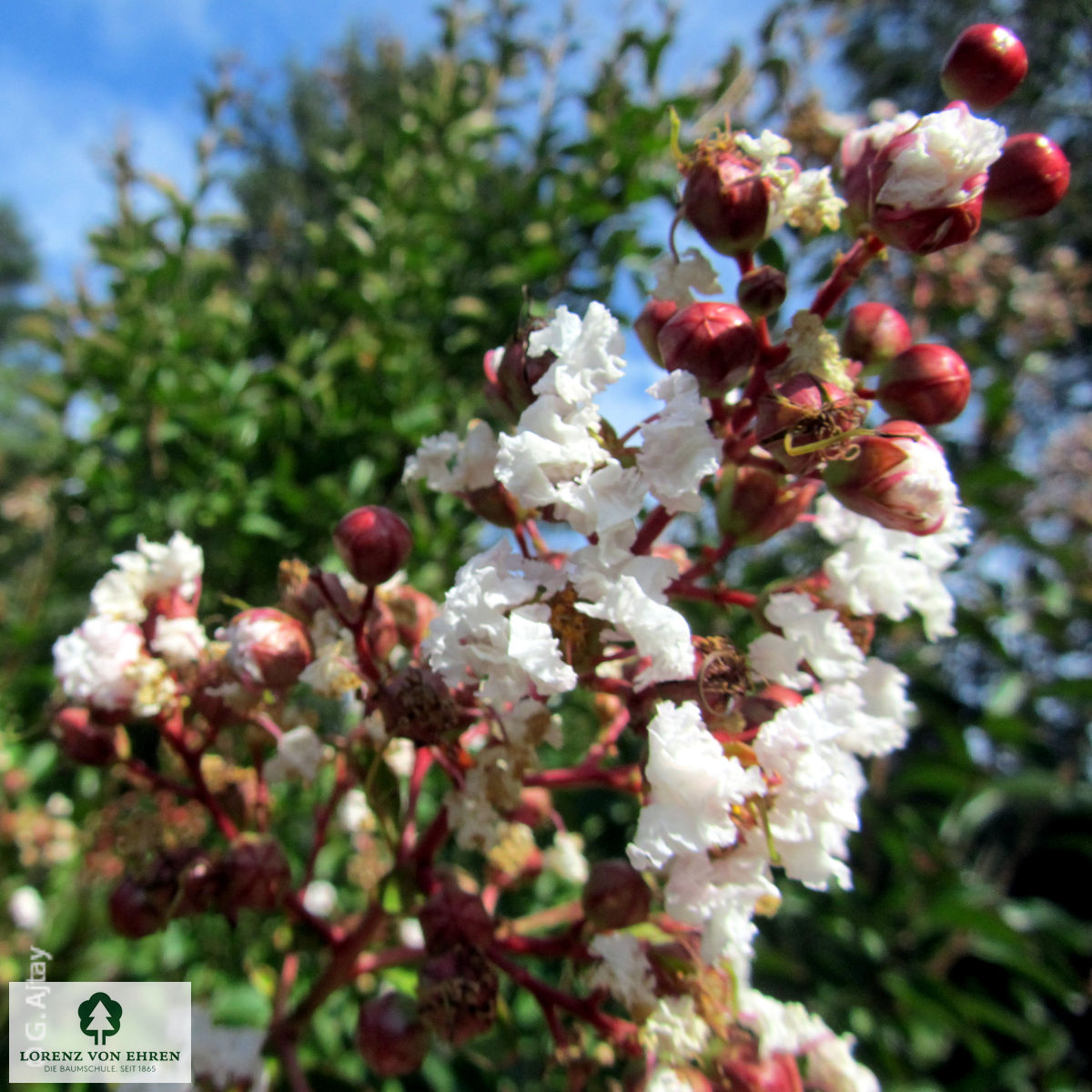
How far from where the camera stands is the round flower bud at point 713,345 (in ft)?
1.97

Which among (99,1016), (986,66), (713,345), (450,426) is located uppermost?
(450,426)

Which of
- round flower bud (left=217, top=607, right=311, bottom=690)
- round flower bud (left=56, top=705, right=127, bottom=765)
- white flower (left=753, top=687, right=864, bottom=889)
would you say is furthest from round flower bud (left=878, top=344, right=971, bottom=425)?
round flower bud (left=56, top=705, right=127, bottom=765)

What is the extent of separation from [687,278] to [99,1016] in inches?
38.6

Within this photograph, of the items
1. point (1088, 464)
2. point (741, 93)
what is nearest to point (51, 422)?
point (741, 93)

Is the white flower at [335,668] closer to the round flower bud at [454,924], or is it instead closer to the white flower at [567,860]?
the round flower bud at [454,924]

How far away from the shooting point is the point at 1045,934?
161 centimetres

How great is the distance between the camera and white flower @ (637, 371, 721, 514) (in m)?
0.56

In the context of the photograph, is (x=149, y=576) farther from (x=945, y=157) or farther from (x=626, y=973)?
(x=945, y=157)

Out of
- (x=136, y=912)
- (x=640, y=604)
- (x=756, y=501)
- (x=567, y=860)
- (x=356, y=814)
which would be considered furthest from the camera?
(x=356, y=814)

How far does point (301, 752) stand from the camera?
779 millimetres

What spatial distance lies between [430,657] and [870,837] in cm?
149

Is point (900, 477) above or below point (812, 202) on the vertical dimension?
below

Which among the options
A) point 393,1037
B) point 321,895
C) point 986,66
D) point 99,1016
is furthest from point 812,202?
point 321,895

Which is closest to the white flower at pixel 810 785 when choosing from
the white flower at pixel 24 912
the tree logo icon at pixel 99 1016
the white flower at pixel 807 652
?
the white flower at pixel 807 652
